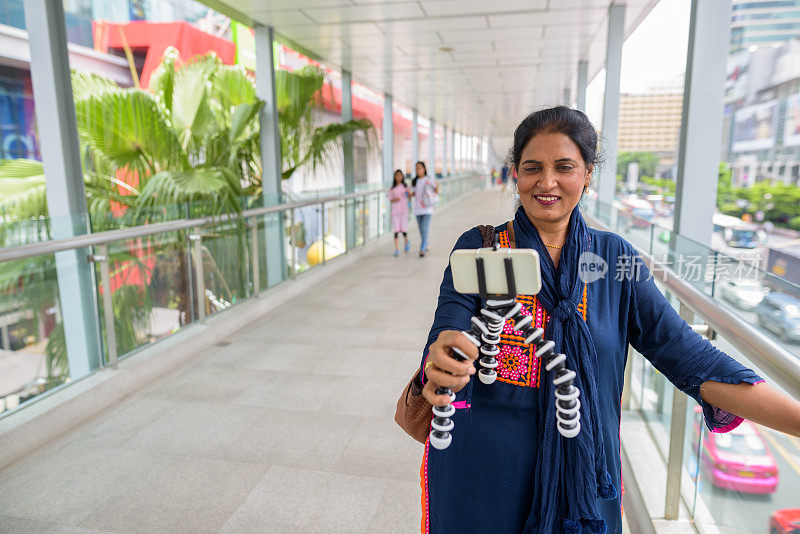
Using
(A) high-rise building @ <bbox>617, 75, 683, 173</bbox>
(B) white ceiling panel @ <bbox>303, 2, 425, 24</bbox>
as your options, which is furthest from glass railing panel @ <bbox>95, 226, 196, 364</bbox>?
(A) high-rise building @ <bbox>617, 75, 683, 173</bbox>

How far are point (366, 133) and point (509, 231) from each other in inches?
228

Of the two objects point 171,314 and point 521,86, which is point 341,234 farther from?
point 521,86

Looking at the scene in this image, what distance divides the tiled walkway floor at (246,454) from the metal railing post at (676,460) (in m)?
0.91

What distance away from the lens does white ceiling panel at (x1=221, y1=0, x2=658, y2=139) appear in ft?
17.3

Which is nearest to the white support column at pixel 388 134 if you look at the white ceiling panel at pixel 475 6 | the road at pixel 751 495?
the white ceiling panel at pixel 475 6

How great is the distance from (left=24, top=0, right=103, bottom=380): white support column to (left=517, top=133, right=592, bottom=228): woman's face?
2636 mm

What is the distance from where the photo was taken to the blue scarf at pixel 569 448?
3.00 feet

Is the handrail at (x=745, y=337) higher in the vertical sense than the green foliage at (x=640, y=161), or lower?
lower

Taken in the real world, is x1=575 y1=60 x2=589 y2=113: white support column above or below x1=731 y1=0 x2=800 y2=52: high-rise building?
above

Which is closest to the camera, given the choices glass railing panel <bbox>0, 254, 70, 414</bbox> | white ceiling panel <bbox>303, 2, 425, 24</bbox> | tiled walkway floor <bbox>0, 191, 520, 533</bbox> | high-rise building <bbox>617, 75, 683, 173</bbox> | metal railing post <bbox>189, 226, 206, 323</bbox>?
tiled walkway floor <bbox>0, 191, 520, 533</bbox>

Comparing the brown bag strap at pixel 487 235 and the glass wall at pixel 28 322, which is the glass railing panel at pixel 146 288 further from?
the brown bag strap at pixel 487 235

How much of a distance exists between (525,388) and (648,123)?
6479mm

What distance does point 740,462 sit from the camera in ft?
5.04

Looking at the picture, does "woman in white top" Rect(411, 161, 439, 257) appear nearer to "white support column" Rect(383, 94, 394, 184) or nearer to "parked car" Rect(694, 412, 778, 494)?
"white support column" Rect(383, 94, 394, 184)
